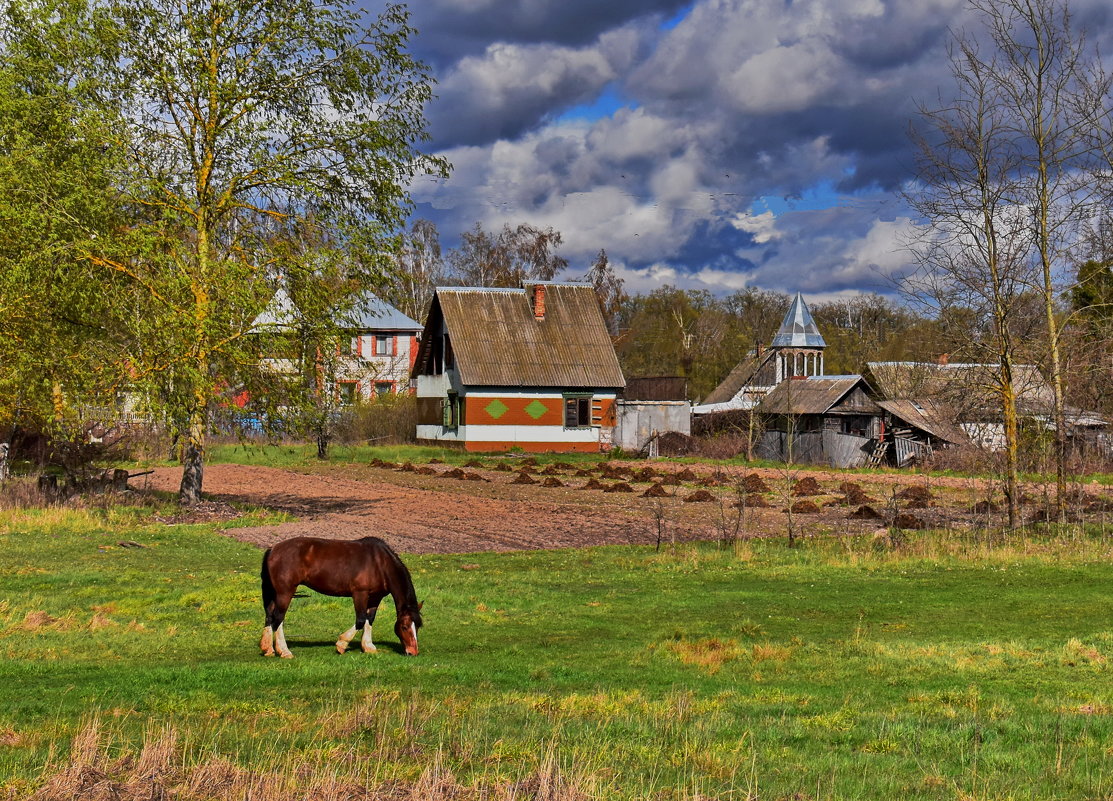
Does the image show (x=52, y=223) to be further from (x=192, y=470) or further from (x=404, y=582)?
(x=404, y=582)

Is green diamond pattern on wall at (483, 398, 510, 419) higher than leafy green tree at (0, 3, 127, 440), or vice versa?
leafy green tree at (0, 3, 127, 440)

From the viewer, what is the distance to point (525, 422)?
59656 mm

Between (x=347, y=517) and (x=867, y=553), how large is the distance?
1288cm

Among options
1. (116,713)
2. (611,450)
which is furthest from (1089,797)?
(611,450)

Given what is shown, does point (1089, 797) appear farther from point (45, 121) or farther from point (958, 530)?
point (45, 121)

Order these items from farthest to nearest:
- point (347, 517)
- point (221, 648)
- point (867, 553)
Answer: point (347, 517) < point (867, 553) < point (221, 648)

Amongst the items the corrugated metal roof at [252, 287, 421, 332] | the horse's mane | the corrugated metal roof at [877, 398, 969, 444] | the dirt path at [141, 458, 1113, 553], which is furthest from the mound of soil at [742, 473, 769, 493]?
the horse's mane

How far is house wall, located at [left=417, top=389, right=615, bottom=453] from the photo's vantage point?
59000mm

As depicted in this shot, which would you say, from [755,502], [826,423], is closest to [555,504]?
[755,502]

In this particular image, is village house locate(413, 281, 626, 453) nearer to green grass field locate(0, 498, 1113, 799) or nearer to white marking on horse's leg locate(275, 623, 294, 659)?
green grass field locate(0, 498, 1113, 799)

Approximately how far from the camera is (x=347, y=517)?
27031mm

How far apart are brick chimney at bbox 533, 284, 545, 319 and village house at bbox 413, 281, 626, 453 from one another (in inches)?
2.3

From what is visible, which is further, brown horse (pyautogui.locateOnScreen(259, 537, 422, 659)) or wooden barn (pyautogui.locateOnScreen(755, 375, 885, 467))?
wooden barn (pyautogui.locateOnScreen(755, 375, 885, 467))

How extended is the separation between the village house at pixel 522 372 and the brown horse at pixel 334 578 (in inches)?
1840
